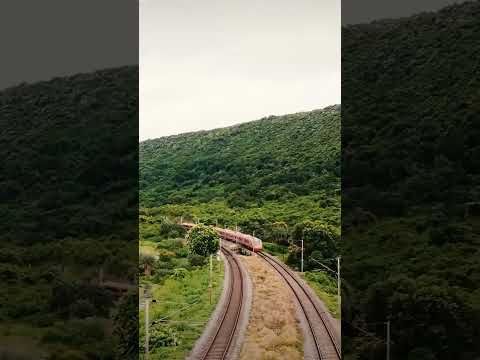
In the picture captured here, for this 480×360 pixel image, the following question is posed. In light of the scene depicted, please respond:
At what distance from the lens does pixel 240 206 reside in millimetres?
10898

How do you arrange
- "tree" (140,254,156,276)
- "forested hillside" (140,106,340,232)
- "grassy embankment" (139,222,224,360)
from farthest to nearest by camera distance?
"forested hillside" (140,106,340,232) < "tree" (140,254,156,276) < "grassy embankment" (139,222,224,360)

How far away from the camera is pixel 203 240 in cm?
1045

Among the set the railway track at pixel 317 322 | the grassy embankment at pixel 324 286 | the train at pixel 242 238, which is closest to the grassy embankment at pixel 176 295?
the train at pixel 242 238

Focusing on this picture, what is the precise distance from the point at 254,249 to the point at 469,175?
7.73 metres

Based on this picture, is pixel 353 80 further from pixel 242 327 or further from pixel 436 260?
pixel 242 327

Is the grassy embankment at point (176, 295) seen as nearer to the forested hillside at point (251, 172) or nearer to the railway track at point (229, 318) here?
the railway track at point (229, 318)

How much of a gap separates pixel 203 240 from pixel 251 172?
5.65 ft

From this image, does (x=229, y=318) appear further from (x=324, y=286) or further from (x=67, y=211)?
(x=67, y=211)

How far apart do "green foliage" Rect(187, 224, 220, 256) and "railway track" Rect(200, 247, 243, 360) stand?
0.22 m

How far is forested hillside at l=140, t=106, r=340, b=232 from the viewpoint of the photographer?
1079 centimetres

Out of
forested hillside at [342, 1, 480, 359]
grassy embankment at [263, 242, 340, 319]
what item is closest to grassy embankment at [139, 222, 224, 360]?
grassy embankment at [263, 242, 340, 319]

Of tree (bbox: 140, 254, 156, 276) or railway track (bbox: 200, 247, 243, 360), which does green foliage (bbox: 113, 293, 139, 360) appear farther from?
railway track (bbox: 200, 247, 243, 360)

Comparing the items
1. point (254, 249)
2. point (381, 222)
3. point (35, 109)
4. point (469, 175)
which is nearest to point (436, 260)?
point (381, 222)

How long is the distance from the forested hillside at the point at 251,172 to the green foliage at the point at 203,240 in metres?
0.30
